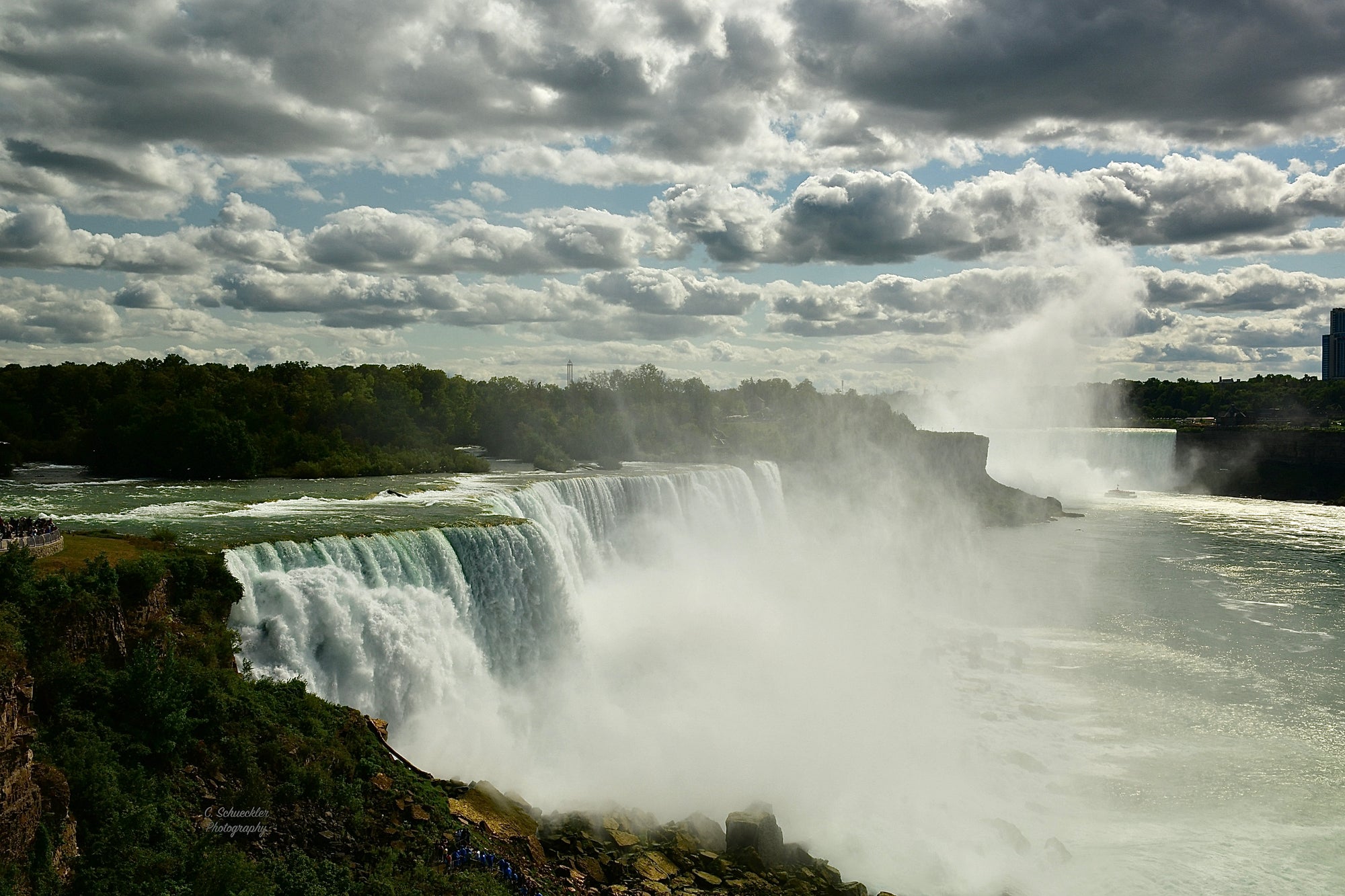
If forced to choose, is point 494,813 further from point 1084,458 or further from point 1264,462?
point 1084,458

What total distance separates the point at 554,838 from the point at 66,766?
16.8 ft

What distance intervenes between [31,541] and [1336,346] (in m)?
197

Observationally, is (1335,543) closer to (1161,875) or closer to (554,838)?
(1161,875)

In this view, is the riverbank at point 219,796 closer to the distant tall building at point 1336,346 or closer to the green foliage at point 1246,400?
the green foliage at point 1246,400

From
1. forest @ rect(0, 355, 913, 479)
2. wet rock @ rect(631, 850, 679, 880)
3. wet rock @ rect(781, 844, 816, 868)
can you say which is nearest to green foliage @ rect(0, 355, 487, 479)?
forest @ rect(0, 355, 913, 479)

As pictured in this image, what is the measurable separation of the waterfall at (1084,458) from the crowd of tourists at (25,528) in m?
57.2

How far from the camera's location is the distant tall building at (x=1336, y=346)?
159000mm

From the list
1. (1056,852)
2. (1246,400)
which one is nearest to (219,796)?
(1056,852)

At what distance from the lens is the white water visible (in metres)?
12.7

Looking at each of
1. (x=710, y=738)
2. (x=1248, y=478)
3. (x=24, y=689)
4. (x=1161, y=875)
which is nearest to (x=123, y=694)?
(x=24, y=689)

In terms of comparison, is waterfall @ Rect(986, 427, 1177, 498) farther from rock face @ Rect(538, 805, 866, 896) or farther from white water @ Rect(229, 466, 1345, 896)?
rock face @ Rect(538, 805, 866, 896)

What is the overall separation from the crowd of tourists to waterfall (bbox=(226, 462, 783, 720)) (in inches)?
Result: 88.5

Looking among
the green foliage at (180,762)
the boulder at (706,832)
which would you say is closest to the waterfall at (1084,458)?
the boulder at (706,832)

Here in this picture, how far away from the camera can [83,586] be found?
32.3ft
